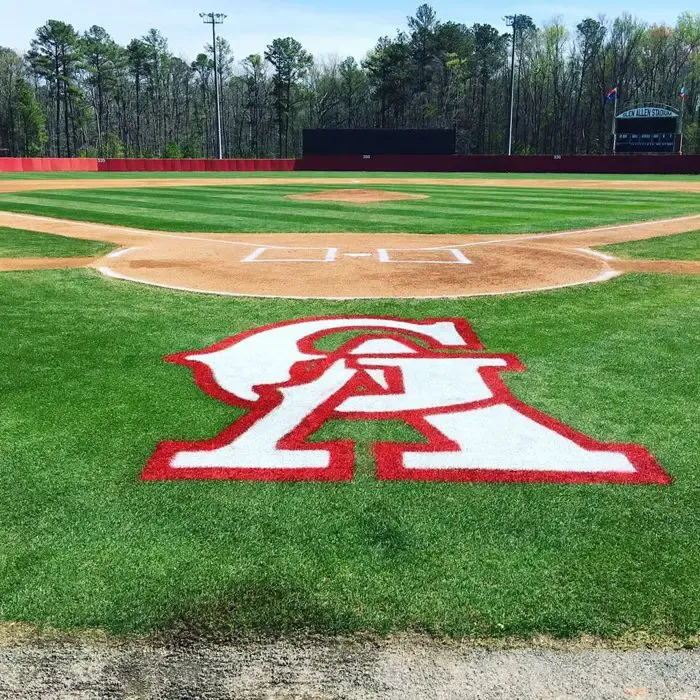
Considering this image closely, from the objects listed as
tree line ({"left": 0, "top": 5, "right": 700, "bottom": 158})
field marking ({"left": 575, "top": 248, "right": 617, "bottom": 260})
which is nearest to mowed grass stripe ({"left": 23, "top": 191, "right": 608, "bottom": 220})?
field marking ({"left": 575, "top": 248, "right": 617, "bottom": 260})

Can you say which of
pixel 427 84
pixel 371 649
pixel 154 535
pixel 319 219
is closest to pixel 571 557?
pixel 371 649

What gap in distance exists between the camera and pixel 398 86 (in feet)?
317

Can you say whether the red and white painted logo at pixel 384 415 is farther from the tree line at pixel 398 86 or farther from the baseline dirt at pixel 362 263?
the tree line at pixel 398 86

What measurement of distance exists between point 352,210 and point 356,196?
241 inches

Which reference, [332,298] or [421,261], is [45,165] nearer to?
[421,261]

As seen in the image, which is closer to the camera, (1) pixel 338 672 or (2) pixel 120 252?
(1) pixel 338 672

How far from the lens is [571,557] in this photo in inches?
129

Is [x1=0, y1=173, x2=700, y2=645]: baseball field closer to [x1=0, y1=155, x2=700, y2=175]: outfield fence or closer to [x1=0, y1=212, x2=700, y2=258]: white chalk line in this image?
[x1=0, y1=212, x2=700, y2=258]: white chalk line

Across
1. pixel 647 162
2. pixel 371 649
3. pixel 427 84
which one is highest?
pixel 427 84

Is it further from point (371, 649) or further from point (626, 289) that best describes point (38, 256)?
point (371, 649)

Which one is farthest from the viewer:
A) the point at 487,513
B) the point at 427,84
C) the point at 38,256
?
the point at 427,84

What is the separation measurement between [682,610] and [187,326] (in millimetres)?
5681

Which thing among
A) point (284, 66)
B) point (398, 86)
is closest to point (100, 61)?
point (284, 66)

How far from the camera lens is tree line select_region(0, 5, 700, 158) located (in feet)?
307
